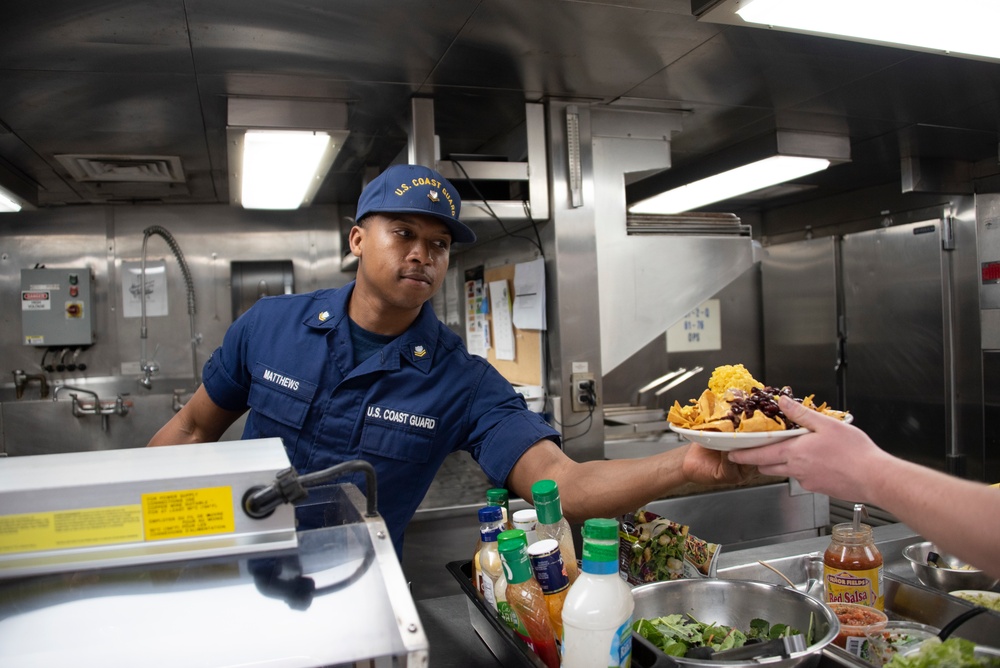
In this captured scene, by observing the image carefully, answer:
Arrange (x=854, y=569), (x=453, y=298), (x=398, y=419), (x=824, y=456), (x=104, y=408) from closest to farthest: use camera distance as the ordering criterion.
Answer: (x=824, y=456), (x=854, y=569), (x=398, y=419), (x=104, y=408), (x=453, y=298)

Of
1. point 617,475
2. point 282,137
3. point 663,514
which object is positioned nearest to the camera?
point 617,475

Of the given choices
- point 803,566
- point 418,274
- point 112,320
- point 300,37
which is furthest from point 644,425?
point 112,320

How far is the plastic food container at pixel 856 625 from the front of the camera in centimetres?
Result: 122

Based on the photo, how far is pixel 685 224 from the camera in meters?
3.32

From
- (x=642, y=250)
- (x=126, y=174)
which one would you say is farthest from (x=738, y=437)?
(x=126, y=174)

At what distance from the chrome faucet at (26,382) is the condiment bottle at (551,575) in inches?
195

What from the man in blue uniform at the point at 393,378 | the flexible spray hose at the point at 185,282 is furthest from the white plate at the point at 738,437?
the flexible spray hose at the point at 185,282

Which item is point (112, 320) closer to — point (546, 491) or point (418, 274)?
point (418, 274)

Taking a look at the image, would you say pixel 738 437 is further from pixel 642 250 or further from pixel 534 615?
pixel 642 250

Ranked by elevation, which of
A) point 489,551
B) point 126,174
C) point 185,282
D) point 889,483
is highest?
point 126,174

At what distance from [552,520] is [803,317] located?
5196 mm

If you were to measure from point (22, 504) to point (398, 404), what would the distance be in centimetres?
107

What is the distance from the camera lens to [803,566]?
175cm

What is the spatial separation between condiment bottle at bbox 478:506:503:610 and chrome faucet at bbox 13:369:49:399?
473cm
